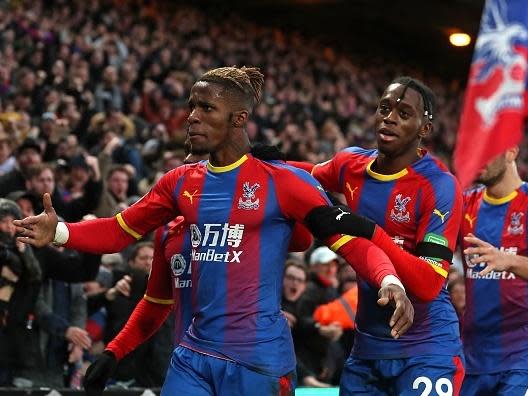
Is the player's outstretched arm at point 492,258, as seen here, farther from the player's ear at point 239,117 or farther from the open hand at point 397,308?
the player's ear at point 239,117

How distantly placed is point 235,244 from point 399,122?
1.07m

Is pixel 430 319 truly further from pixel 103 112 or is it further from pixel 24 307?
pixel 103 112

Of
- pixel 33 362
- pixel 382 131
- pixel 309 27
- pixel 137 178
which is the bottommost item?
pixel 33 362

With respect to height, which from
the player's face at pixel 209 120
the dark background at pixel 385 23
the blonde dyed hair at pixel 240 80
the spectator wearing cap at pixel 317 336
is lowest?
the spectator wearing cap at pixel 317 336

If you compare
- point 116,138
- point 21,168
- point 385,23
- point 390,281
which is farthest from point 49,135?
point 385,23

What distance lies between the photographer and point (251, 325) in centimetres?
476

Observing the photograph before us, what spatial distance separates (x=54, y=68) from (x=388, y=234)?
33.9 feet

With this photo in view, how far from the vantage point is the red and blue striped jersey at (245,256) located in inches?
188

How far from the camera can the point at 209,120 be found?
4.90 metres

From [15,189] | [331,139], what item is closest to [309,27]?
[331,139]

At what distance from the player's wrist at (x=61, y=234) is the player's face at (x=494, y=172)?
232 cm

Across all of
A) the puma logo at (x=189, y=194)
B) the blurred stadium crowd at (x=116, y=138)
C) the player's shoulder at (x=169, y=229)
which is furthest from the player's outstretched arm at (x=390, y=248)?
the blurred stadium crowd at (x=116, y=138)

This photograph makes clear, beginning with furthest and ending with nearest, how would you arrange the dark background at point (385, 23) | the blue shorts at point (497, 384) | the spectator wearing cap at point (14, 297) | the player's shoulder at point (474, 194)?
the dark background at point (385, 23)
the spectator wearing cap at point (14, 297)
the player's shoulder at point (474, 194)
the blue shorts at point (497, 384)

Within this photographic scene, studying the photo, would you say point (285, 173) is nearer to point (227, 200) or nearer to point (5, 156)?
point (227, 200)
